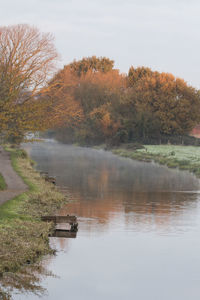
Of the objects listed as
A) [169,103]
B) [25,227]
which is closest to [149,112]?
[169,103]

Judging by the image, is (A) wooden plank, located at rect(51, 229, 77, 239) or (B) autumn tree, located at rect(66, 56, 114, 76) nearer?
(A) wooden plank, located at rect(51, 229, 77, 239)

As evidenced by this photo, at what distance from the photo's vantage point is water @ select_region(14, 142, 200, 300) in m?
11.0

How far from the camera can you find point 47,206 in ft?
70.9

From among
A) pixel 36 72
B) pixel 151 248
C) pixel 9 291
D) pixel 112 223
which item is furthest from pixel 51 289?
pixel 36 72

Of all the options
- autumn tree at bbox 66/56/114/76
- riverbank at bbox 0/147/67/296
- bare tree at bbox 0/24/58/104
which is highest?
autumn tree at bbox 66/56/114/76

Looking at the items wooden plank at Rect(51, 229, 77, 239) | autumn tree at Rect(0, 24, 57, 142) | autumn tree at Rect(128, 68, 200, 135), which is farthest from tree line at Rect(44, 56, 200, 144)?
wooden plank at Rect(51, 229, 77, 239)

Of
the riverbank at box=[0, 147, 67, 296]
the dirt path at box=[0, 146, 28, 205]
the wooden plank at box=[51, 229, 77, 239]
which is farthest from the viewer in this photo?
the dirt path at box=[0, 146, 28, 205]

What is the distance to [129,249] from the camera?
1481 cm

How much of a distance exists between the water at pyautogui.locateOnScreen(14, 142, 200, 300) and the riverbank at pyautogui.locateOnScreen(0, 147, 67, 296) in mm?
463

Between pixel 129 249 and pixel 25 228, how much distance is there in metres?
2.97

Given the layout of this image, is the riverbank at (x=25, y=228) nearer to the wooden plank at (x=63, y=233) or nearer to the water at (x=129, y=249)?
the wooden plank at (x=63, y=233)

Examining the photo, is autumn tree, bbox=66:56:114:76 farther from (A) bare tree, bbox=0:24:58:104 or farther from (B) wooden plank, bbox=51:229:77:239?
(B) wooden plank, bbox=51:229:77:239

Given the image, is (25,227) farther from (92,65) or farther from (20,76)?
(92,65)

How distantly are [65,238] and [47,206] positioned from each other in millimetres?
5654
